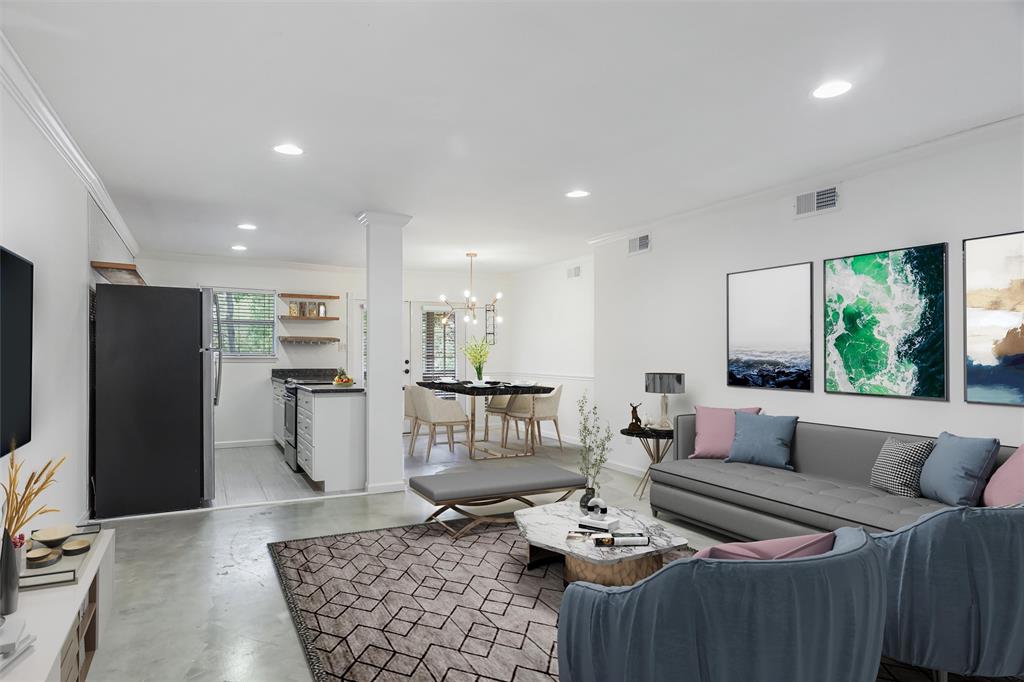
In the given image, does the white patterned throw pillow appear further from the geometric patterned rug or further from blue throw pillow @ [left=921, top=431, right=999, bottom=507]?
the geometric patterned rug

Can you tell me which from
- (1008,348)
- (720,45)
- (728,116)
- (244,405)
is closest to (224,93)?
(720,45)

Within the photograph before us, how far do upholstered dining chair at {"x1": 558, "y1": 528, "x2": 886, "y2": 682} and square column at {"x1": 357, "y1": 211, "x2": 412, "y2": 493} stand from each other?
434 centimetres

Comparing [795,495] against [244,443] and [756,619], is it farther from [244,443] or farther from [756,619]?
[244,443]

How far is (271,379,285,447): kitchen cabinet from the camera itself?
294 inches

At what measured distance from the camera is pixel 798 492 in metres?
3.64

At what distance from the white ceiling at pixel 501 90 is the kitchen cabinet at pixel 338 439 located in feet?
6.27

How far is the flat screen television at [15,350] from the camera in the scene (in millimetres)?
2410

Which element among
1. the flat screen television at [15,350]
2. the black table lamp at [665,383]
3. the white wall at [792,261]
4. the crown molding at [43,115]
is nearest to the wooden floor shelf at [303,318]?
the crown molding at [43,115]

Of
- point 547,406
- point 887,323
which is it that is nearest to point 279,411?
point 547,406

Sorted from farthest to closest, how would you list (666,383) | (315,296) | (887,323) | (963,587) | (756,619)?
(315,296) < (666,383) < (887,323) < (963,587) < (756,619)

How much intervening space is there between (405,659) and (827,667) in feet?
5.71

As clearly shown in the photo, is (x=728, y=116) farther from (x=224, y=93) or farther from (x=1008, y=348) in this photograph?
(x=224, y=93)

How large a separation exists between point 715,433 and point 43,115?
4883 millimetres

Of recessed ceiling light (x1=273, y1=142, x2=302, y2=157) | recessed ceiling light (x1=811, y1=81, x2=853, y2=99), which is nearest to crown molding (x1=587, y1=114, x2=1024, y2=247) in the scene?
recessed ceiling light (x1=811, y1=81, x2=853, y2=99)
